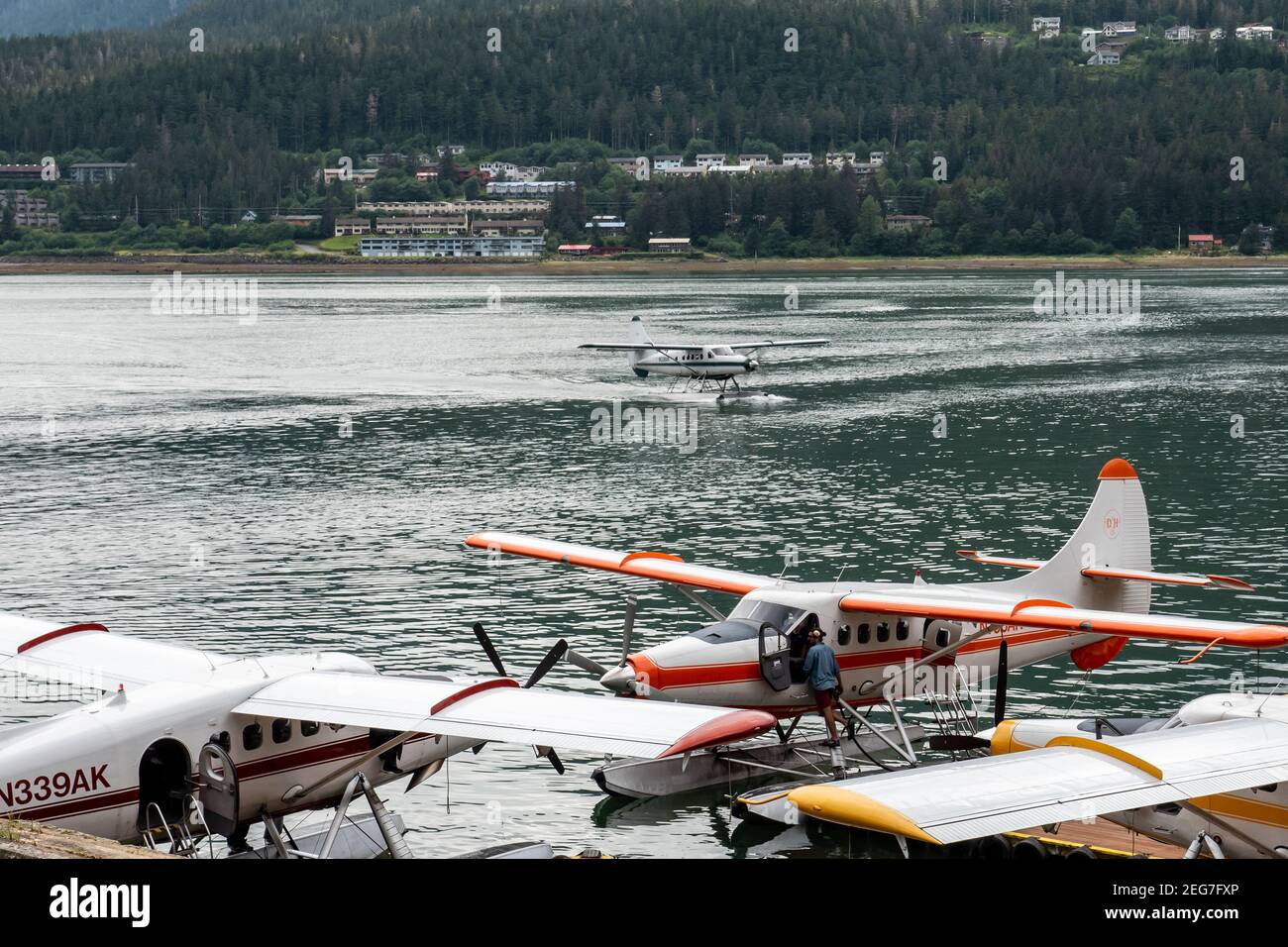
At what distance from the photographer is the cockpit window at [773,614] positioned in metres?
17.3

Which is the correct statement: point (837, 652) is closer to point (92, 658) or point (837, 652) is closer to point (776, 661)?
point (776, 661)

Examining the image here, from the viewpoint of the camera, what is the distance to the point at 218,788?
12805mm

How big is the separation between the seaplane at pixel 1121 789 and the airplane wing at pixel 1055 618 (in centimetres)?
93

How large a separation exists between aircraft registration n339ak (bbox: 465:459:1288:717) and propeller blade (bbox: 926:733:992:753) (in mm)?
684

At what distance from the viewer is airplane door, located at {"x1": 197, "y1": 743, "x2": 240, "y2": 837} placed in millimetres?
12758

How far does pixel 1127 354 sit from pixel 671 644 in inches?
3212

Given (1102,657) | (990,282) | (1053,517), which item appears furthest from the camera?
(990,282)

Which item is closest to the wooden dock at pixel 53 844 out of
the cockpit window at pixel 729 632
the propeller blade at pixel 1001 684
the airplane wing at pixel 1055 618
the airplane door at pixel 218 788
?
the airplane door at pixel 218 788

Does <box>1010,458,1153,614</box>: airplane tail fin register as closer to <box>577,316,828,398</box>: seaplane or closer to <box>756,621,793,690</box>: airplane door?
<box>756,621,793,690</box>: airplane door

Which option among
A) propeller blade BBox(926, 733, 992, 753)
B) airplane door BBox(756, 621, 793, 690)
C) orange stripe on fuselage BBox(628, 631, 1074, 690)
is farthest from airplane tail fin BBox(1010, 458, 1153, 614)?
airplane door BBox(756, 621, 793, 690)

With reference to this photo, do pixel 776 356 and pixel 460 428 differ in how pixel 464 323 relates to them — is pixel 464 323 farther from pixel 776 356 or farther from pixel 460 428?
pixel 460 428

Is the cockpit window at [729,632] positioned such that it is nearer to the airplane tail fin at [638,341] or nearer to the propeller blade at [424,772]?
the propeller blade at [424,772]

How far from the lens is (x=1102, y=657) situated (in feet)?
68.5
